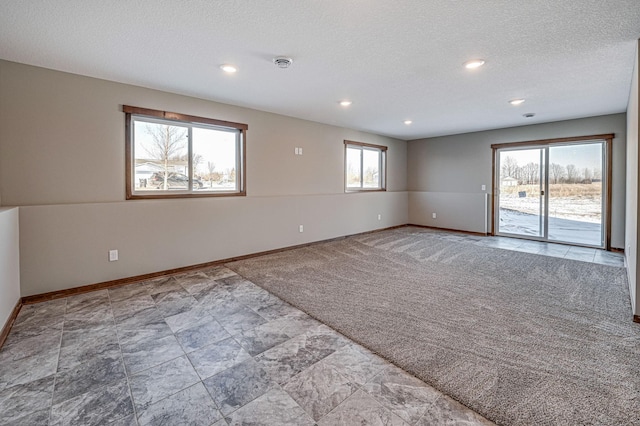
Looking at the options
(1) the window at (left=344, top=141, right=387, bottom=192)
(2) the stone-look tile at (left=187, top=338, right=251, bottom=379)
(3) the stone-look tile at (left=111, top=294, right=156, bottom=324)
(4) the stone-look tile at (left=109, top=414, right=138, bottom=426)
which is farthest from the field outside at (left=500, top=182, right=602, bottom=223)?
(4) the stone-look tile at (left=109, top=414, right=138, bottom=426)

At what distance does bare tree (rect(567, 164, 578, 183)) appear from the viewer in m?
5.61

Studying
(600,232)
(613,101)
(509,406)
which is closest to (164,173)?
(509,406)

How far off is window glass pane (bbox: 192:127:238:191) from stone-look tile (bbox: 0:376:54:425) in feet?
9.64

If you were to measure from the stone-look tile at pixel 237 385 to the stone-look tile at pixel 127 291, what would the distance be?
1950 mm

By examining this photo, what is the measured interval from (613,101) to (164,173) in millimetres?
6551

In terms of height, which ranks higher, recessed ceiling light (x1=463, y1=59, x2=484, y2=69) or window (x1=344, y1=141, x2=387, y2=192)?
recessed ceiling light (x1=463, y1=59, x2=484, y2=69)


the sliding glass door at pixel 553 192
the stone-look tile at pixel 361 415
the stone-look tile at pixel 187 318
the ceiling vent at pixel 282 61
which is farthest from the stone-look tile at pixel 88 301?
the sliding glass door at pixel 553 192

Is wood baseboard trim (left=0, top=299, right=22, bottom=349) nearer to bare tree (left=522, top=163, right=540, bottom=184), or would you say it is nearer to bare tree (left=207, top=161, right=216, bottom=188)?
bare tree (left=207, top=161, right=216, bottom=188)

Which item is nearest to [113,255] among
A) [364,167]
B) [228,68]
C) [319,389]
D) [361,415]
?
[228,68]

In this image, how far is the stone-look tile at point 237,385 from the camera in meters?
1.67

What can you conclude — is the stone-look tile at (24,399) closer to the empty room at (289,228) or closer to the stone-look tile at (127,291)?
the empty room at (289,228)

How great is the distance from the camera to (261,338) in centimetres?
235

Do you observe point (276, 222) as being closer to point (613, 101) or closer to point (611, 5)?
point (611, 5)

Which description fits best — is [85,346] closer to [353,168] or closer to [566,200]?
[353,168]
